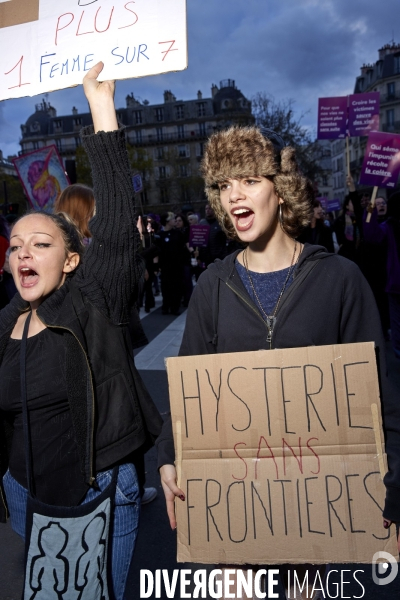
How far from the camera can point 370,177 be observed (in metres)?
8.02

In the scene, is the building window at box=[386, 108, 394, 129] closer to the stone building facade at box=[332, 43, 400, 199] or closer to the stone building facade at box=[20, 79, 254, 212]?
the stone building facade at box=[332, 43, 400, 199]

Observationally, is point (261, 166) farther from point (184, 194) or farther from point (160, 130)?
point (160, 130)

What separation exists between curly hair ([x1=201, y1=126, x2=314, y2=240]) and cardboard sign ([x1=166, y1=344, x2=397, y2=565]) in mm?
553

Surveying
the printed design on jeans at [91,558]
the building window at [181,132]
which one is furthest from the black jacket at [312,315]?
the building window at [181,132]

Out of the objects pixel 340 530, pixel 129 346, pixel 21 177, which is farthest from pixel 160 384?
pixel 340 530

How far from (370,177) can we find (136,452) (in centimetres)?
701

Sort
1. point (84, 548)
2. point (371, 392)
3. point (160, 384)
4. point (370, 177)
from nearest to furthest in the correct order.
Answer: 1. point (371, 392)
2. point (84, 548)
3. point (160, 384)
4. point (370, 177)

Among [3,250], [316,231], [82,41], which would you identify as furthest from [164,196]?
[82,41]

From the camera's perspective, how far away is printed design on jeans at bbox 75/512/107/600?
67.4 inches

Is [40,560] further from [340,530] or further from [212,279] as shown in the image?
[212,279]

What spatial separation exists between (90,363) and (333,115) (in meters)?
8.96

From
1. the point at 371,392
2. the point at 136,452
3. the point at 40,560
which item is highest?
the point at 371,392

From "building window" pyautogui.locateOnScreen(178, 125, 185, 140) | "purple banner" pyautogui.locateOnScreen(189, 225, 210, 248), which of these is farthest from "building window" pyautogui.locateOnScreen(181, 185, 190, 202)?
"purple banner" pyautogui.locateOnScreen(189, 225, 210, 248)

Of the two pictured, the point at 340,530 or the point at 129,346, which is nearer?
the point at 340,530
